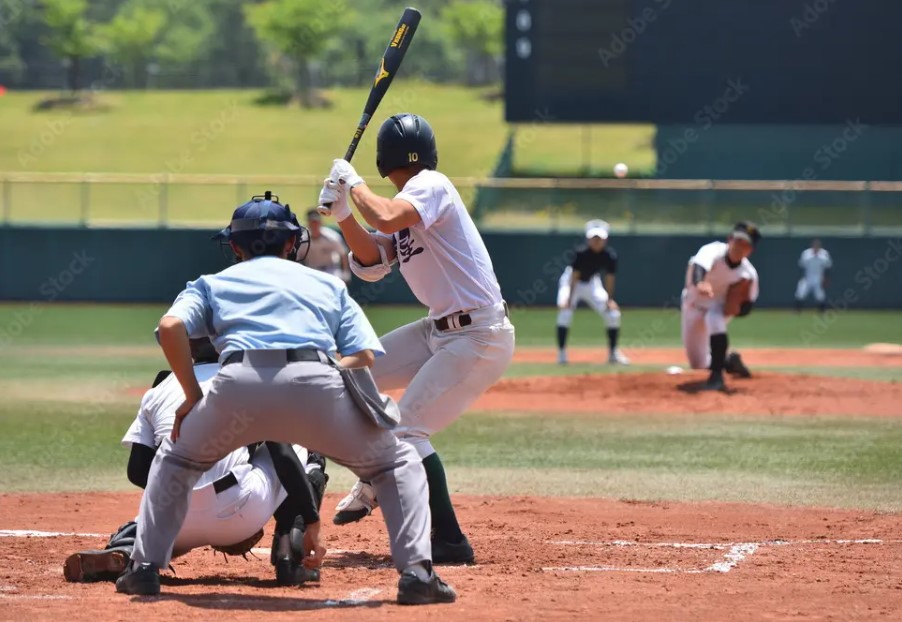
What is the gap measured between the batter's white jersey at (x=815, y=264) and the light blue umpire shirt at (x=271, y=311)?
23.9 meters

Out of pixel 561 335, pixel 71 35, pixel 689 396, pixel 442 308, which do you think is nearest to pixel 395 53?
pixel 442 308

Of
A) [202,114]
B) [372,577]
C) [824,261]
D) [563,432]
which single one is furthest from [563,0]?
[202,114]

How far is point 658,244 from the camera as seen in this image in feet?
94.2

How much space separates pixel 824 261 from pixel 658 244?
3365mm

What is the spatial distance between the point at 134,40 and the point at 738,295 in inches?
2781

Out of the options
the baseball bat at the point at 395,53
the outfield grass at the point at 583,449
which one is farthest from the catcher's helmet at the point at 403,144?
the outfield grass at the point at 583,449

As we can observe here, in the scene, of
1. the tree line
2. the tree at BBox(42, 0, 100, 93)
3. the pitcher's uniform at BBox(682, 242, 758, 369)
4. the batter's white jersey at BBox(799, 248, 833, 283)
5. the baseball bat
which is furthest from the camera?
the tree line

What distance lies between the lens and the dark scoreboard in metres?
28.3

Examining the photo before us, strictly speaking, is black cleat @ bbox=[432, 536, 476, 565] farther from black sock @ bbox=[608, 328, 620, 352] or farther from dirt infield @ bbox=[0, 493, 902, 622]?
black sock @ bbox=[608, 328, 620, 352]

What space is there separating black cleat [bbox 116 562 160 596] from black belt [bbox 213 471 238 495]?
47 centimetres

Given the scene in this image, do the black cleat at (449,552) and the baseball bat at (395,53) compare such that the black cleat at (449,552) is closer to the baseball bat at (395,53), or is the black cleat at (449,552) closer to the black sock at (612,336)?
the baseball bat at (395,53)

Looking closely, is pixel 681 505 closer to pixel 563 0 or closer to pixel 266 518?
pixel 266 518

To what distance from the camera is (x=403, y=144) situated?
20.7ft

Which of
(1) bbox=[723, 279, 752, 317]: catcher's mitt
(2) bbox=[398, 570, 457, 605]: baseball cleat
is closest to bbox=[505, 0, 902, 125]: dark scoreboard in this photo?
(1) bbox=[723, 279, 752, 317]: catcher's mitt
